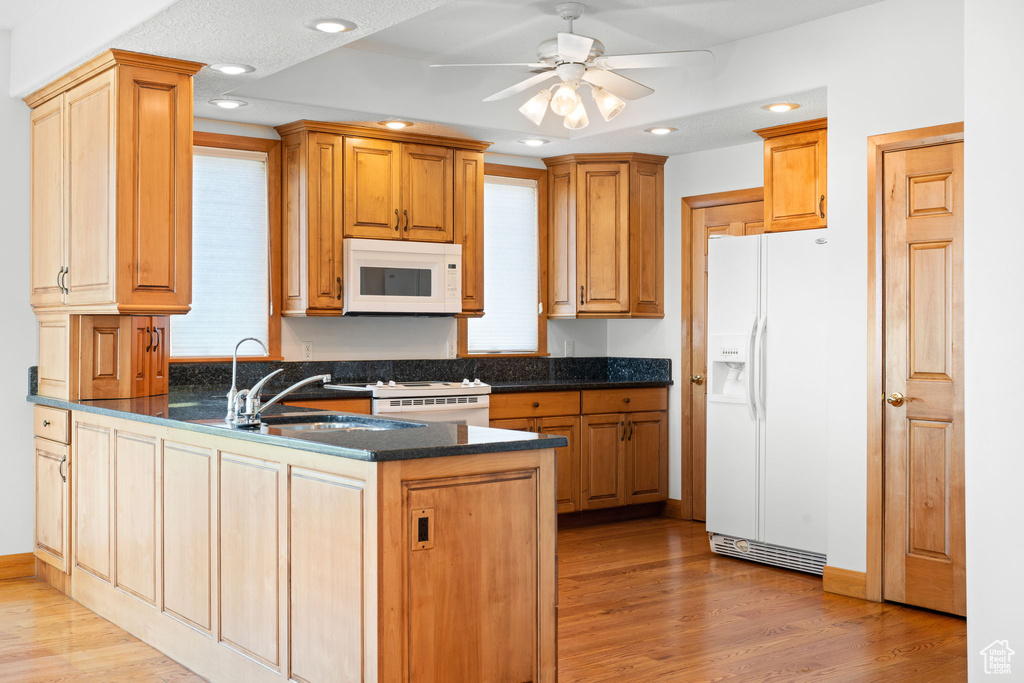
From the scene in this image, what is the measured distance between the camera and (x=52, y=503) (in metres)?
4.56

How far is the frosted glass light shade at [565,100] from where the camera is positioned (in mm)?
4262

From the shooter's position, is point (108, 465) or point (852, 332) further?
point (852, 332)

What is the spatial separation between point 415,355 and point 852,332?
9.12 ft

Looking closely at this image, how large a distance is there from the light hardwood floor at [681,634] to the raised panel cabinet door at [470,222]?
1839 millimetres

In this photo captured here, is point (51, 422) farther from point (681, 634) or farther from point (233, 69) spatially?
point (681, 634)

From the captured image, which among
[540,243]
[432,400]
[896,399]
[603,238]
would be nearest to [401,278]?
[432,400]

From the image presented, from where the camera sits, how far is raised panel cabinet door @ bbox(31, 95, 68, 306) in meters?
4.42

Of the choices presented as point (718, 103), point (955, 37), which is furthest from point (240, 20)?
point (955, 37)

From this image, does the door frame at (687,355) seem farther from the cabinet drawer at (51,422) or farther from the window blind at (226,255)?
the cabinet drawer at (51,422)

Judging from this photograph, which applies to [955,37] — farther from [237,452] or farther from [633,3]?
[237,452]

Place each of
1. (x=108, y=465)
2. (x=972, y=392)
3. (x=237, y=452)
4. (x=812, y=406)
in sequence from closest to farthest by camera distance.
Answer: (x=972, y=392)
(x=237, y=452)
(x=108, y=465)
(x=812, y=406)

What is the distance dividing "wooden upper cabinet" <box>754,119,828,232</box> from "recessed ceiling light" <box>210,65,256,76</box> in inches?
116

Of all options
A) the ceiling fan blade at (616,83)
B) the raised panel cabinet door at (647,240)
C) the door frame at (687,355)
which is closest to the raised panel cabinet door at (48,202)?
the ceiling fan blade at (616,83)

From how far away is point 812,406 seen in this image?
16.1 feet
